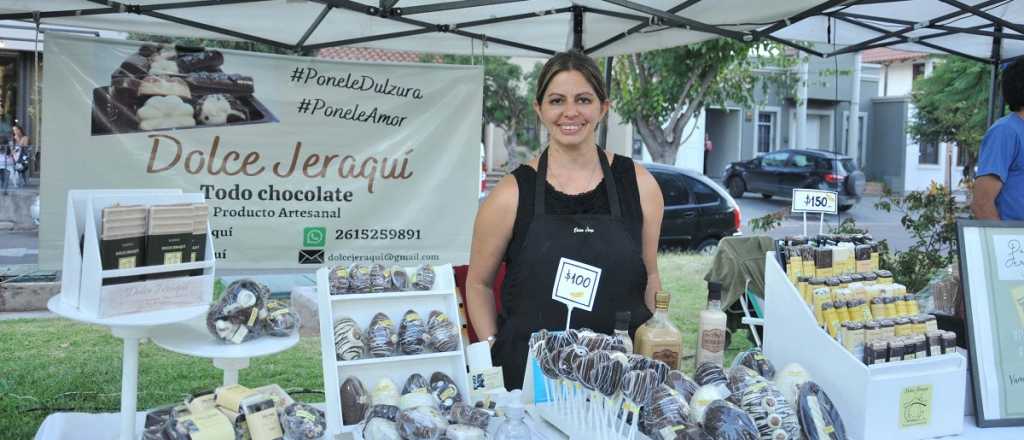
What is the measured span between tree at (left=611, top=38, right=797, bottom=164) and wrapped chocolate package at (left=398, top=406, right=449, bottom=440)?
8403mm

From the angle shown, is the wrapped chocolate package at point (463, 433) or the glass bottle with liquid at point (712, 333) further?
the glass bottle with liquid at point (712, 333)

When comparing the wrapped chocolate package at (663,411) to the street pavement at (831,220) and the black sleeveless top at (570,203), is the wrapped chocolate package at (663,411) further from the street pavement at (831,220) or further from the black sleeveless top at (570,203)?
the street pavement at (831,220)

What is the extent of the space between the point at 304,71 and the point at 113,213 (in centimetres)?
223

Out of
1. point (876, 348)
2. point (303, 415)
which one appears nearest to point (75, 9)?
point (303, 415)

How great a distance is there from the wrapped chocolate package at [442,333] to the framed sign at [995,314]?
1212mm

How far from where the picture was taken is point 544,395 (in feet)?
6.07

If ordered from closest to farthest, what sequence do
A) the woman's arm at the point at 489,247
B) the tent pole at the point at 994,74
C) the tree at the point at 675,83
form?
the woman's arm at the point at 489,247, the tent pole at the point at 994,74, the tree at the point at 675,83

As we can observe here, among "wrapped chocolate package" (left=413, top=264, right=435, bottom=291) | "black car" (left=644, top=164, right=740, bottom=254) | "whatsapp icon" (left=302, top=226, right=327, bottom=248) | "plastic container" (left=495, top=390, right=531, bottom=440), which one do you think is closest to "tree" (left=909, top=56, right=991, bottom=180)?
"black car" (left=644, top=164, right=740, bottom=254)

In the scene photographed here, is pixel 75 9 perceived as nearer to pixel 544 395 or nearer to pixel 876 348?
pixel 544 395

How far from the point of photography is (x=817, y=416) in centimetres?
158

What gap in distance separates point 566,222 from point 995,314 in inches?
41.3

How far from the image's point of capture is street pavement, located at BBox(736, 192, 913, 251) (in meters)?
12.8

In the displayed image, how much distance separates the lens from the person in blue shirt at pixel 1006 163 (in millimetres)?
2994

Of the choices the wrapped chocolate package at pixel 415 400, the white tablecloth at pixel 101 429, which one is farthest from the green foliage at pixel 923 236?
the wrapped chocolate package at pixel 415 400
